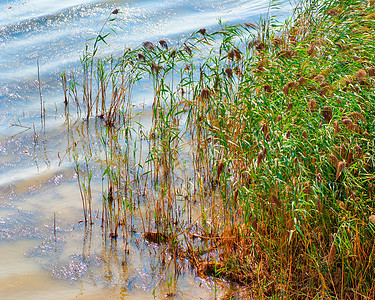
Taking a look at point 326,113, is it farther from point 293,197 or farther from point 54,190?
point 54,190

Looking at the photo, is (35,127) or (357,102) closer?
(357,102)

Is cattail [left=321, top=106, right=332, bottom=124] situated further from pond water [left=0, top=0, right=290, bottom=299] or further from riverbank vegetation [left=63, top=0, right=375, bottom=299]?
pond water [left=0, top=0, right=290, bottom=299]

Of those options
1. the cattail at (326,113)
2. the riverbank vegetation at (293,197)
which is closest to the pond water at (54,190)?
the riverbank vegetation at (293,197)

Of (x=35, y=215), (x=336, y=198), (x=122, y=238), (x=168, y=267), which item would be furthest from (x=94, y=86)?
(x=336, y=198)

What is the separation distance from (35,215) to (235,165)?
1.82 metres

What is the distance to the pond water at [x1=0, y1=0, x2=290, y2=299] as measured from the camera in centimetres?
319

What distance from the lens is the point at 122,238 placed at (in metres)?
3.68

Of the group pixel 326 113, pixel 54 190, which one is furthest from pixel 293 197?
pixel 54 190

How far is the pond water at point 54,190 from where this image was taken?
3191mm

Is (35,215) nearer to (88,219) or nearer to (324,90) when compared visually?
(88,219)

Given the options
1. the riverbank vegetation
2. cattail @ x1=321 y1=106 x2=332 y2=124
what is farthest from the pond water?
cattail @ x1=321 y1=106 x2=332 y2=124

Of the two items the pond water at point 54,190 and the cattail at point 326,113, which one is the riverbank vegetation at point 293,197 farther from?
the pond water at point 54,190

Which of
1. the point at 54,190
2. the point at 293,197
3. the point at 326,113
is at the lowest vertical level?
the point at 54,190

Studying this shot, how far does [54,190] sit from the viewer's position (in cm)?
434
